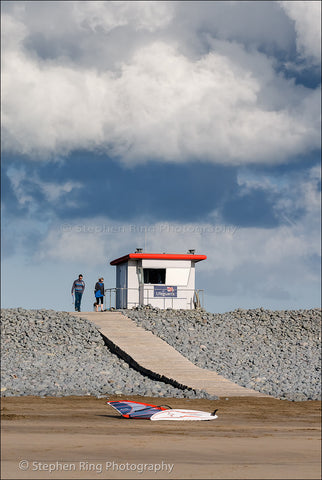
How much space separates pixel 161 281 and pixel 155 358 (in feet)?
36.6

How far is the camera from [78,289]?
31.1 m

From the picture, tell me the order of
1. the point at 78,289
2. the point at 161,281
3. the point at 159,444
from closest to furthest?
1. the point at 159,444
2. the point at 78,289
3. the point at 161,281

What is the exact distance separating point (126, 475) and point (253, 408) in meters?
7.33

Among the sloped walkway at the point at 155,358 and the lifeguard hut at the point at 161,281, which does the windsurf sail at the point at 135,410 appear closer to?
the sloped walkway at the point at 155,358

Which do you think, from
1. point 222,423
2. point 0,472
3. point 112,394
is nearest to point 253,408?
point 222,423

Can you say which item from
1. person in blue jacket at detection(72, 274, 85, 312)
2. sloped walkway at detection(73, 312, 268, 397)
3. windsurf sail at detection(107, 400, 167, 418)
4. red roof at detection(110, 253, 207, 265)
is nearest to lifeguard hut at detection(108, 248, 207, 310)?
red roof at detection(110, 253, 207, 265)

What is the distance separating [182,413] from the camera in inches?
536

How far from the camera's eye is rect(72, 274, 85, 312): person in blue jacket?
102 feet

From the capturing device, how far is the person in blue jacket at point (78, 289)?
102ft

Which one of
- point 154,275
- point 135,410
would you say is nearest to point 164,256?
point 154,275

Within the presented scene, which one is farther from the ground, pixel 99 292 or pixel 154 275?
pixel 154 275

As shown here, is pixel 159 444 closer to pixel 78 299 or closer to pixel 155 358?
pixel 155 358

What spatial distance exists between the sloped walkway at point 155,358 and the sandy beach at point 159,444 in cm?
184

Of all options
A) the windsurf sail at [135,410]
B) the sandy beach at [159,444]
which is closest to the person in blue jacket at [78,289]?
the sandy beach at [159,444]
